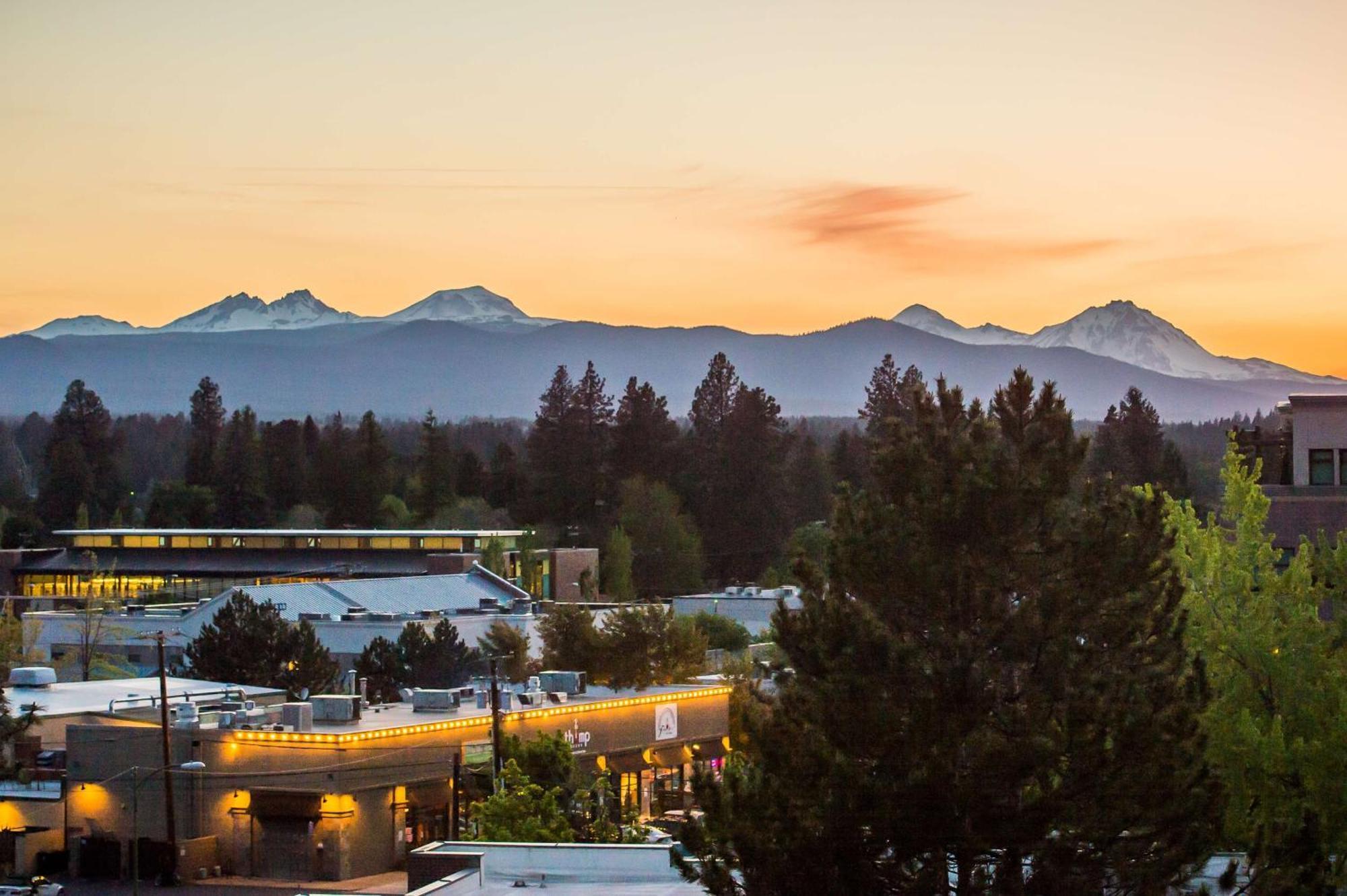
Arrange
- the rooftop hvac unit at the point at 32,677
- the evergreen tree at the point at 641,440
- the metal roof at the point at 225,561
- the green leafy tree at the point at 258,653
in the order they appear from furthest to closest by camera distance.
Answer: the evergreen tree at the point at 641,440
the metal roof at the point at 225,561
the green leafy tree at the point at 258,653
the rooftop hvac unit at the point at 32,677

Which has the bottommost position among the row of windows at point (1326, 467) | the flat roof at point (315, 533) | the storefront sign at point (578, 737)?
the storefront sign at point (578, 737)

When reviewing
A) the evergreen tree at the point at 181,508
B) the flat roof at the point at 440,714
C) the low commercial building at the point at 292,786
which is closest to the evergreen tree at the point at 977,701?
the low commercial building at the point at 292,786

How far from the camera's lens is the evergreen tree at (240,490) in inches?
5586

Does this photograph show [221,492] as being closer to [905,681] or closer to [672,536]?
[672,536]

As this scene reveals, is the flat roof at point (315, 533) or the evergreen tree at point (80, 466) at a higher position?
the evergreen tree at point (80, 466)

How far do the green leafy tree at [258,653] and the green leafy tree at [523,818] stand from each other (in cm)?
2554

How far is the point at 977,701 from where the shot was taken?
1830cm

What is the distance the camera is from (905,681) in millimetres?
18406

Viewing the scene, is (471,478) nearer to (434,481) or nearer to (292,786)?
(434,481)

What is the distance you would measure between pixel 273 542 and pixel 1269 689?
85923mm

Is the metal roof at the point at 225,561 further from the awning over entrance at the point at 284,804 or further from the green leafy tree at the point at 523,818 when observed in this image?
the green leafy tree at the point at 523,818

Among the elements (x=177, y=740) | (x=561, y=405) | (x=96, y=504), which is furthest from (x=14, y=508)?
(x=177, y=740)

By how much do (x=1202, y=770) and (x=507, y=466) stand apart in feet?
404

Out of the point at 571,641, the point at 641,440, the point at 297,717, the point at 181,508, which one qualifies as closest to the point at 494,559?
the point at 571,641
